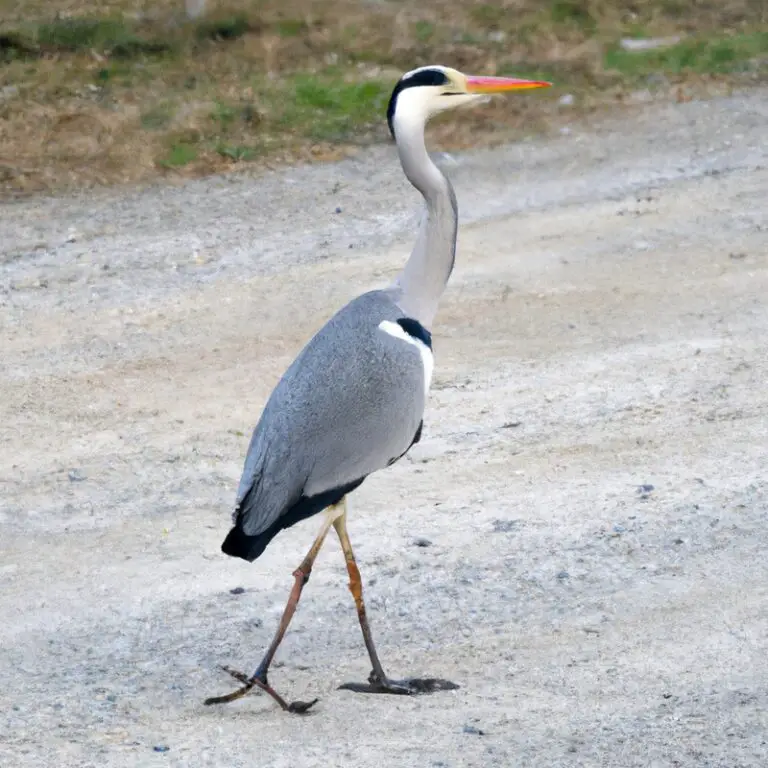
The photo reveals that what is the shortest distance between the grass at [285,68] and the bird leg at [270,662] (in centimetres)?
563

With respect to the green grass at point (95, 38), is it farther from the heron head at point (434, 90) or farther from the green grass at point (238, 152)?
the heron head at point (434, 90)

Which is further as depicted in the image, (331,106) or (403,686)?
(331,106)

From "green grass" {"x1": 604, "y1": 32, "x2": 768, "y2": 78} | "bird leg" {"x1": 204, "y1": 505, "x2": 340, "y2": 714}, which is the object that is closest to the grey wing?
"bird leg" {"x1": 204, "y1": 505, "x2": 340, "y2": 714}

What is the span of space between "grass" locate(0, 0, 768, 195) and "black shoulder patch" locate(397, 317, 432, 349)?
5436mm

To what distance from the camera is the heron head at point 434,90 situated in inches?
206

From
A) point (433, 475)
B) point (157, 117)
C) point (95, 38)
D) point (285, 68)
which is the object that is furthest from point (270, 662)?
point (95, 38)

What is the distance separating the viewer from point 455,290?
336 inches

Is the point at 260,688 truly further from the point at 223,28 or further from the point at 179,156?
the point at 223,28

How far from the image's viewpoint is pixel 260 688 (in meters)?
5.00

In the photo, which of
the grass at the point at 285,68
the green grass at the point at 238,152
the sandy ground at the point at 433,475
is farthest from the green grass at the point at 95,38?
Result: the sandy ground at the point at 433,475

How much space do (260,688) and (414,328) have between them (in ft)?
4.18

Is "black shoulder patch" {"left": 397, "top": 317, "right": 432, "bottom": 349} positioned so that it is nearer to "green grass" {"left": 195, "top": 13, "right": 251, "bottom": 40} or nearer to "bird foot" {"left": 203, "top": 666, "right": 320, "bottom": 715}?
"bird foot" {"left": 203, "top": 666, "right": 320, "bottom": 715}

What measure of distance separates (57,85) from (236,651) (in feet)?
23.6

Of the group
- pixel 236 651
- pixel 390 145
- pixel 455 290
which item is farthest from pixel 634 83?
pixel 236 651
